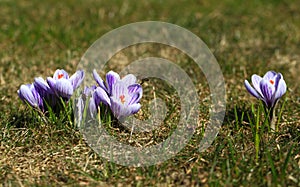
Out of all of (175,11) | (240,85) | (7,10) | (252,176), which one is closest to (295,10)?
(175,11)

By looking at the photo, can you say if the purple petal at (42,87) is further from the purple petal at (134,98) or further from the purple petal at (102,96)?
the purple petal at (134,98)

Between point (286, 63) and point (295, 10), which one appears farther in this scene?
point (295, 10)

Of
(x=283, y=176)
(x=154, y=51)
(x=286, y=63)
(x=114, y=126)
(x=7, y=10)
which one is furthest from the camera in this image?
(x=7, y=10)

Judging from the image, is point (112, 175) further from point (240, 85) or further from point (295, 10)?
point (295, 10)

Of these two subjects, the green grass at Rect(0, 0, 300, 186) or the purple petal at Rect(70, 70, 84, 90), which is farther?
the purple petal at Rect(70, 70, 84, 90)

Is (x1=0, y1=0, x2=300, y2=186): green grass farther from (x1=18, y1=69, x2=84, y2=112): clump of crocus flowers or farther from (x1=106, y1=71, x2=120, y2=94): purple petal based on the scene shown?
(x1=106, y1=71, x2=120, y2=94): purple petal

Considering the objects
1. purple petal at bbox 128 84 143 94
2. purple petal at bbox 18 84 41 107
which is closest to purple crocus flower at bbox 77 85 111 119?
purple petal at bbox 128 84 143 94

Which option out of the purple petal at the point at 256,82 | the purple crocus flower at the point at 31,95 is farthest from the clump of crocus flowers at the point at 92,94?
the purple petal at the point at 256,82
